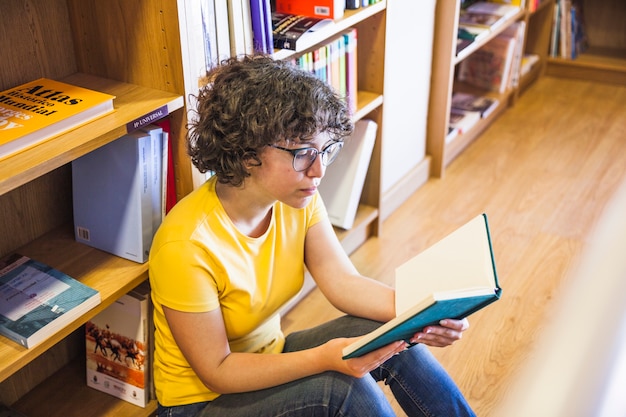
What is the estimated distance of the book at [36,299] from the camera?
4.07ft

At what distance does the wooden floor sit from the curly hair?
0.85 meters

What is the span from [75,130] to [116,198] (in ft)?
0.74

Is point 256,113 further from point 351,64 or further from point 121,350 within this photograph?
point 351,64

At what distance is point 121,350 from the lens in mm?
1542

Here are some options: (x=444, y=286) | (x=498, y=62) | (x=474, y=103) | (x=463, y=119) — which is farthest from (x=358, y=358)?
(x=498, y=62)

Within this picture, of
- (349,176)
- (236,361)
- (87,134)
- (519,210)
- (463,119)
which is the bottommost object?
(519,210)

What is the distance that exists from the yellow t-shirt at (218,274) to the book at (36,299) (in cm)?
15

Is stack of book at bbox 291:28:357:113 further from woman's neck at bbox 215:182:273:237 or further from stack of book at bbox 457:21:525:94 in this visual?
stack of book at bbox 457:21:525:94

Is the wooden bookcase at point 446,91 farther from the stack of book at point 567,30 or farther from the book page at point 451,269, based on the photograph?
the book page at point 451,269

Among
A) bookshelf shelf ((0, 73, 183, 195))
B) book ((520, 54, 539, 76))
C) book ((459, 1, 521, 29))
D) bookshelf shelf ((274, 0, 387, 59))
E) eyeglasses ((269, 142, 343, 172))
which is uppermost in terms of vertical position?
bookshelf shelf ((274, 0, 387, 59))

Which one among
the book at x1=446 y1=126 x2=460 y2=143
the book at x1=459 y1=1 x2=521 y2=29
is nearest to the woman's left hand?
the book at x1=446 y1=126 x2=460 y2=143

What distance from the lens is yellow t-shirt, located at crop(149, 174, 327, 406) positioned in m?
1.18

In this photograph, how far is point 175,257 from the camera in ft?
3.86

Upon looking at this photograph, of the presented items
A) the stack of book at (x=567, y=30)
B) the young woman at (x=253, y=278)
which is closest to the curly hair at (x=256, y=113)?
the young woman at (x=253, y=278)
